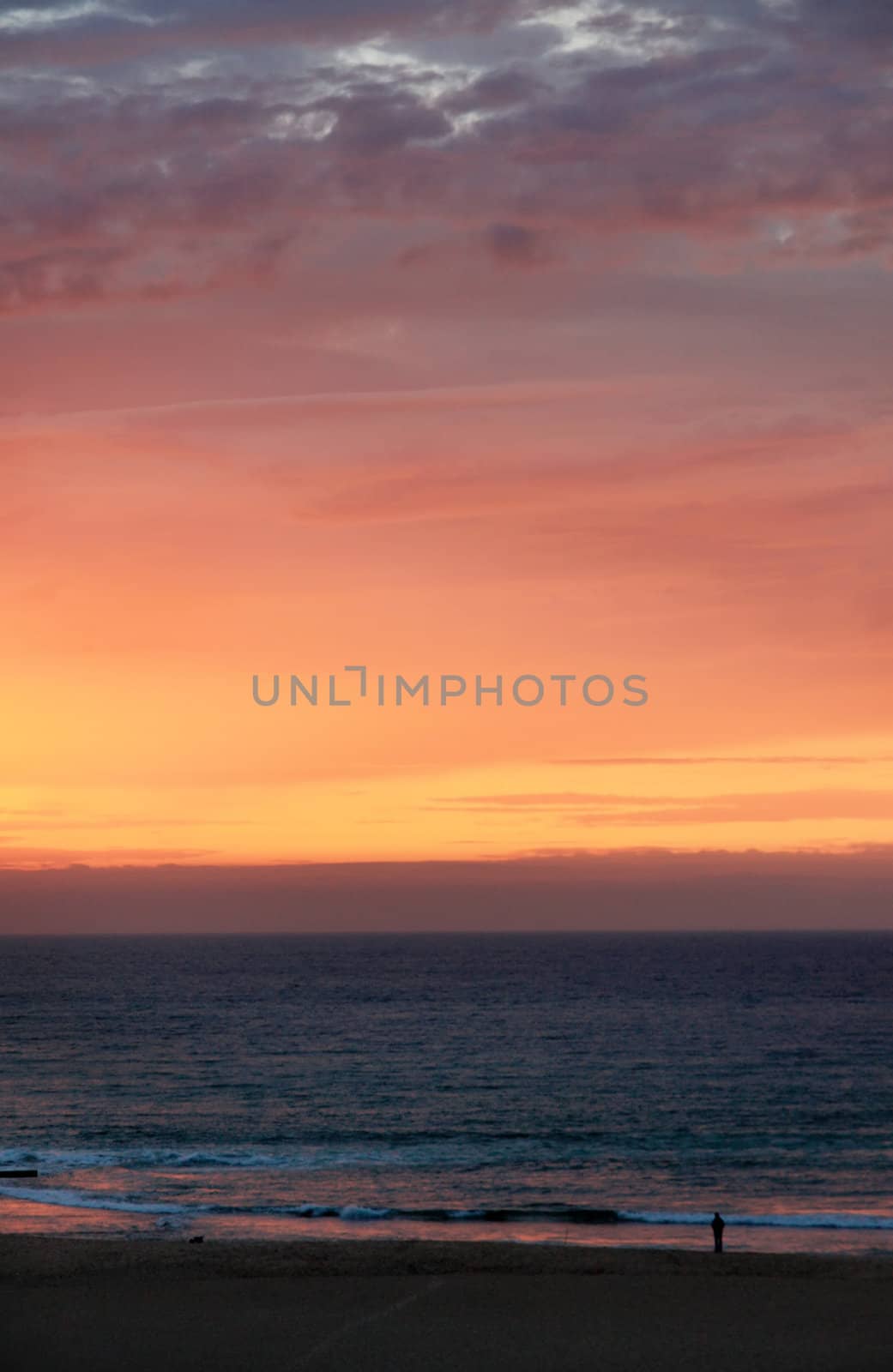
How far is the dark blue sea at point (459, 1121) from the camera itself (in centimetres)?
3152

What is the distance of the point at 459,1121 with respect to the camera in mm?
46406

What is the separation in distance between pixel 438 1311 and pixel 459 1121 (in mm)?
27392

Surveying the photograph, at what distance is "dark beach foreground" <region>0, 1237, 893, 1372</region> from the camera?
17141mm

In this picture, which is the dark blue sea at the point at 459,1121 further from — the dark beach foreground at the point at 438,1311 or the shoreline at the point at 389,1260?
the dark beach foreground at the point at 438,1311

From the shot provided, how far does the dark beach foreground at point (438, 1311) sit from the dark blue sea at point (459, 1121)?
515cm

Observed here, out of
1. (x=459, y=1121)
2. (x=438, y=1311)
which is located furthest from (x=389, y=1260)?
(x=459, y=1121)

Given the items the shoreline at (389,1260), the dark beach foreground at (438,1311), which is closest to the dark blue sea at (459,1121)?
the shoreline at (389,1260)

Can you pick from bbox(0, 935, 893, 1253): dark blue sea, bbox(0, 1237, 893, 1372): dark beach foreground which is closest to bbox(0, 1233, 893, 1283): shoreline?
bbox(0, 1237, 893, 1372): dark beach foreground

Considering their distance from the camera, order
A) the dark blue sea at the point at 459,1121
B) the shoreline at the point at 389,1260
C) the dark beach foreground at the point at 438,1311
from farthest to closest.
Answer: the dark blue sea at the point at 459,1121
the shoreline at the point at 389,1260
the dark beach foreground at the point at 438,1311

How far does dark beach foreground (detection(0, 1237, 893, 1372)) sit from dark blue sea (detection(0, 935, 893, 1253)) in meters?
5.15

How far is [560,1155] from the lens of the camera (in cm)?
3988

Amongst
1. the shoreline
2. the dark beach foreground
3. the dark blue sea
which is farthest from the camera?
the dark blue sea

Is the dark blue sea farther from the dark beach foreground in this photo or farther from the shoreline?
the dark beach foreground

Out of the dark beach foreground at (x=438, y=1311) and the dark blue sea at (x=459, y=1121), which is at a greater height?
the dark beach foreground at (x=438, y=1311)
